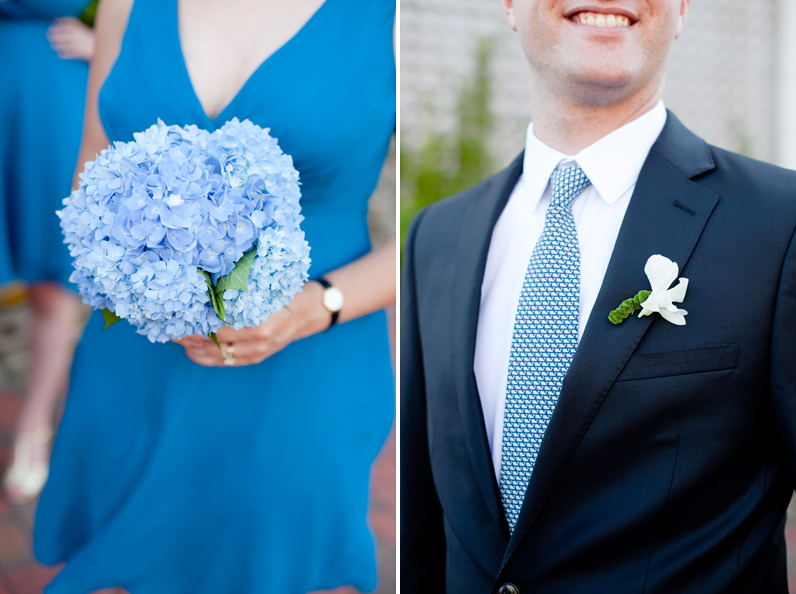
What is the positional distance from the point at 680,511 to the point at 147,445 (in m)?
1.15

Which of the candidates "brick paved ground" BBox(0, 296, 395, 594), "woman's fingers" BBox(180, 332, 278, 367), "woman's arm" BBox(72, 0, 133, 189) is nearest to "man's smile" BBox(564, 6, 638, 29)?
"woman's fingers" BBox(180, 332, 278, 367)

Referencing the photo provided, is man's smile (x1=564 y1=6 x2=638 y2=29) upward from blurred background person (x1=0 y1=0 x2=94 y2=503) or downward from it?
upward

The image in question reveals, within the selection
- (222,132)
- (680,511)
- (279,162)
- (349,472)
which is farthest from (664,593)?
(222,132)

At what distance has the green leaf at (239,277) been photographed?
3.74ft

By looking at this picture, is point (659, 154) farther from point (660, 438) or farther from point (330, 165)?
point (330, 165)

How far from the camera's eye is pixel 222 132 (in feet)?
3.97

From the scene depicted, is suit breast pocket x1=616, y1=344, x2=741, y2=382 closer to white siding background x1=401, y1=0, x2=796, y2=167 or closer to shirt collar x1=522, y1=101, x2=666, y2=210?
shirt collar x1=522, y1=101, x2=666, y2=210

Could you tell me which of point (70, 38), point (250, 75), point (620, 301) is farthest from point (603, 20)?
point (70, 38)

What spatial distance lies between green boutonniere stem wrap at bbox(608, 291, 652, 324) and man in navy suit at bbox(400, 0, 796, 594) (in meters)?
0.02

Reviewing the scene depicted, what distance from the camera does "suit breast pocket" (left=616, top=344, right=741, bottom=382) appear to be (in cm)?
107

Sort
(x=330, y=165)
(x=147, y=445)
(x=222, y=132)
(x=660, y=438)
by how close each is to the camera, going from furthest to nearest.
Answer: (x=147, y=445) → (x=330, y=165) → (x=222, y=132) → (x=660, y=438)

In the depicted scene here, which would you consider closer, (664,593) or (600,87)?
(664,593)

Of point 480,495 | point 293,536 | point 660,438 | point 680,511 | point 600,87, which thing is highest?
point 600,87

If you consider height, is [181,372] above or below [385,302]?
below
